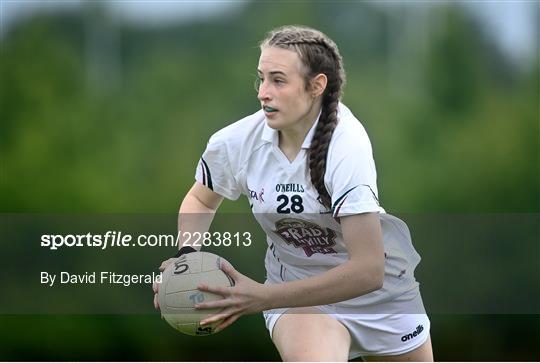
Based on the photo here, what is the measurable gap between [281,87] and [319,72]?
157 mm

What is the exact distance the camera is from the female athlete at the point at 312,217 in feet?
10.8

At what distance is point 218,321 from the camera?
335cm

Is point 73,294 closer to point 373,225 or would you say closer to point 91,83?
point 91,83

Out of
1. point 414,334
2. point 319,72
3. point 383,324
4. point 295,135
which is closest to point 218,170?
point 295,135

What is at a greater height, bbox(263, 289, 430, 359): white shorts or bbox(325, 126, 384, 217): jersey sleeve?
bbox(325, 126, 384, 217): jersey sleeve

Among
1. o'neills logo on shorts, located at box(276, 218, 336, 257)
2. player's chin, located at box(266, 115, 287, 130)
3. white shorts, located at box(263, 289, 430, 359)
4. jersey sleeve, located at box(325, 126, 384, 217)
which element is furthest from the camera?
white shorts, located at box(263, 289, 430, 359)

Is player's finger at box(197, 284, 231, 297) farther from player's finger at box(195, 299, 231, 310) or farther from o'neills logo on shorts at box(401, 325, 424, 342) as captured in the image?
o'neills logo on shorts at box(401, 325, 424, 342)

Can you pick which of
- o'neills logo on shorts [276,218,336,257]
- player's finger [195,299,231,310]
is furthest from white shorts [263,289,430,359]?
player's finger [195,299,231,310]

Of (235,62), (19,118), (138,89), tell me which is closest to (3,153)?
(19,118)

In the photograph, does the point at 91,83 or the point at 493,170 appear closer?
the point at 493,170

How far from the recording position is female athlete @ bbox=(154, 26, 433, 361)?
10.8ft

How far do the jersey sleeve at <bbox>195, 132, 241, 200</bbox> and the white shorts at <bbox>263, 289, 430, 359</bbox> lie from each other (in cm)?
53

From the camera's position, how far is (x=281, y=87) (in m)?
3.33

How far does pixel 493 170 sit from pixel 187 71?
308cm
